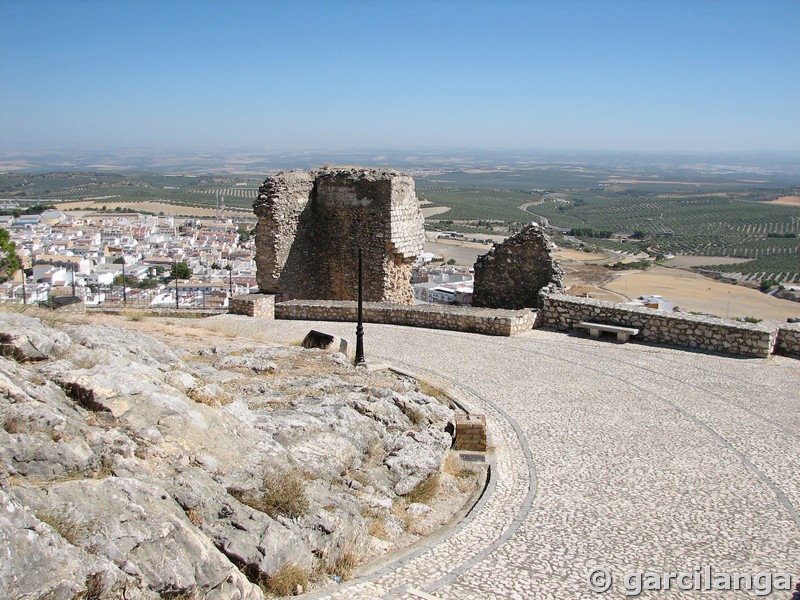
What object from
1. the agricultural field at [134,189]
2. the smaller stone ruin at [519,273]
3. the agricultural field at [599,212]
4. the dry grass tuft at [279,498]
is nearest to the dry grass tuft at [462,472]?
the dry grass tuft at [279,498]

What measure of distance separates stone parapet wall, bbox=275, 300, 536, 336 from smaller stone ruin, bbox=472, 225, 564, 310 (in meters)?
1.31

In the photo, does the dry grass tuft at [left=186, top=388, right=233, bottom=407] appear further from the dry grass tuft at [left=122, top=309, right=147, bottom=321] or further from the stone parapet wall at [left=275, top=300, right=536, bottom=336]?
the dry grass tuft at [left=122, top=309, right=147, bottom=321]

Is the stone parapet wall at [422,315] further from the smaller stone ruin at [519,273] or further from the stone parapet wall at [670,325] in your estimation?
the smaller stone ruin at [519,273]

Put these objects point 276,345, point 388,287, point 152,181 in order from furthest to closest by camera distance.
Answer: point 152,181 < point 388,287 < point 276,345

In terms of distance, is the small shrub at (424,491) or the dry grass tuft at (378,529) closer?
the dry grass tuft at (378,529)

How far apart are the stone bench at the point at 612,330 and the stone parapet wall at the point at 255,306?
23.3 ft

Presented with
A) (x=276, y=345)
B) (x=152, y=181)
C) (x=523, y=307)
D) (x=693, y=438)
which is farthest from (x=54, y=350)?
(x=152, y=181)

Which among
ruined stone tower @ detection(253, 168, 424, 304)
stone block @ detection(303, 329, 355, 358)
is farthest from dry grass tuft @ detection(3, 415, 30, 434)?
ruined stone tower @ detection(253, 168, 424, 304)

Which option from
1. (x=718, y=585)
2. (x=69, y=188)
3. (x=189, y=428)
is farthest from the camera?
(x=69, y=188)

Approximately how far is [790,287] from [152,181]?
128m

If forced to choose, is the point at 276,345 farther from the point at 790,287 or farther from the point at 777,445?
the point at 790,287

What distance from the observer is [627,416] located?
9141 mm

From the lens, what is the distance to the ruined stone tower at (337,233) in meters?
15.7

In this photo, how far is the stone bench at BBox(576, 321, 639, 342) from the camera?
13.1m
